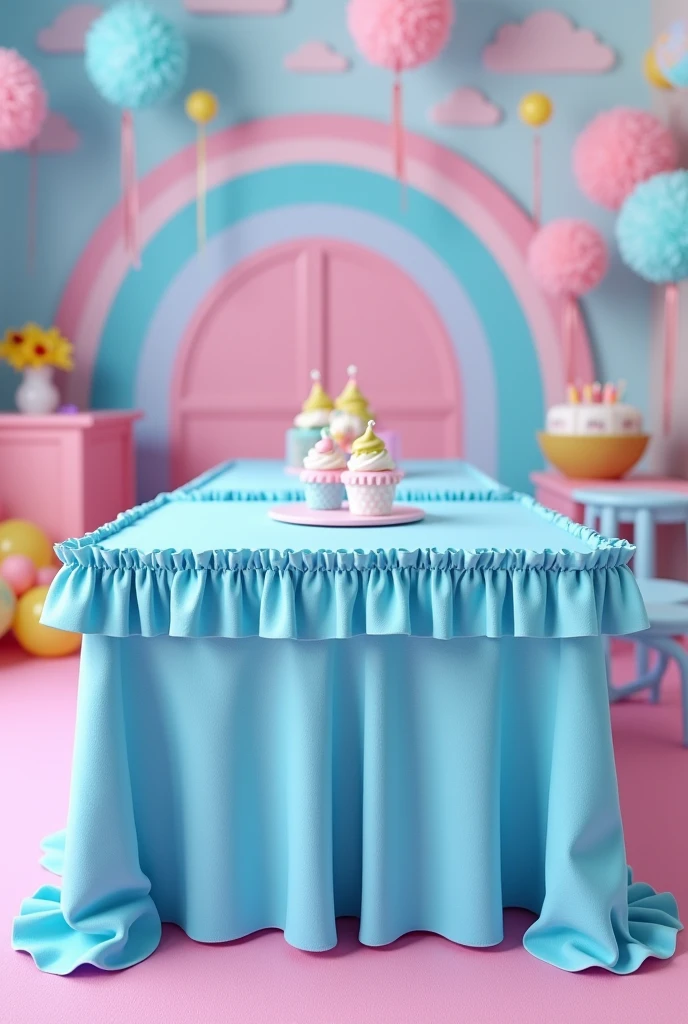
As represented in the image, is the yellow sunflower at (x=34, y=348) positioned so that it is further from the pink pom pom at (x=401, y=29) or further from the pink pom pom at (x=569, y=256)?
the pink pom pom at (x=569, y=256)

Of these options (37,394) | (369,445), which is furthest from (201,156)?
(369,445)

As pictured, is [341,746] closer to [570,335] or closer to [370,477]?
[370,477]

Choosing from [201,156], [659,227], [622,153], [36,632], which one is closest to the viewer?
[659,227]

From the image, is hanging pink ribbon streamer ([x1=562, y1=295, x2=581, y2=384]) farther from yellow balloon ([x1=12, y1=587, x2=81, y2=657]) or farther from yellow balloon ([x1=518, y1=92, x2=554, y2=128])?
yellow balloon ([x1=12, y1=587, x2=81, y2=657])

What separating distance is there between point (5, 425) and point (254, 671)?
2485 mm

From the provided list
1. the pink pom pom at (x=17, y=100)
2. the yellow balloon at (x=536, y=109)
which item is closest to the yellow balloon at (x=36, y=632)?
the pink pom pom at (x=17, y=100)

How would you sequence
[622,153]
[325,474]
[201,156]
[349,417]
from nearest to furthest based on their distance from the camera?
[325,474] → [349,417] → [622,153] → [201,156]

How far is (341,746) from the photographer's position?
1758 mm

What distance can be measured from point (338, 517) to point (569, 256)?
2352 mm

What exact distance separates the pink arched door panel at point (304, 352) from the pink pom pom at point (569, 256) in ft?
1.65

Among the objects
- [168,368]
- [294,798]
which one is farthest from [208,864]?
[168,368]

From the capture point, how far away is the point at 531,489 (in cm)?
452

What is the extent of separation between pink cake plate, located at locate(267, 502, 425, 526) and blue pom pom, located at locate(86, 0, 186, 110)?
92.3 inches

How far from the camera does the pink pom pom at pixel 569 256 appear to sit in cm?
403
